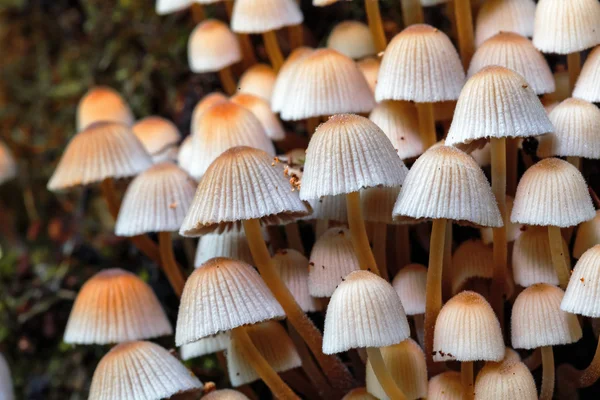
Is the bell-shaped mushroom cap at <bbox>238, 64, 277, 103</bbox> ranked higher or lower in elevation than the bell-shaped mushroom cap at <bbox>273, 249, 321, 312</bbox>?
higher

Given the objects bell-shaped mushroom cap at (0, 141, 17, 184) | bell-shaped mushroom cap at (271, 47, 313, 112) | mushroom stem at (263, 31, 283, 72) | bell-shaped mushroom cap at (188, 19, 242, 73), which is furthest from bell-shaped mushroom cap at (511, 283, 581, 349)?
bell-shaped mushroom cap at (0, 141, 17, 184)

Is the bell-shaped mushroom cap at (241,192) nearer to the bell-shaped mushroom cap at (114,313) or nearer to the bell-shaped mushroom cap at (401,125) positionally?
the bell-shaped mushroom cap at (401,125)

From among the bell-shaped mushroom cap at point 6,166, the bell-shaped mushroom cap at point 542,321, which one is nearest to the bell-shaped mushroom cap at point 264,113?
the bell-shaped mushroom cap at point 542,321

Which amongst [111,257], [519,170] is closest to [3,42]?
[111,257]

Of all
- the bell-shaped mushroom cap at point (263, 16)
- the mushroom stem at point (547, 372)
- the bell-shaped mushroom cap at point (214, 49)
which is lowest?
the mushroom stem at point (547, 372)

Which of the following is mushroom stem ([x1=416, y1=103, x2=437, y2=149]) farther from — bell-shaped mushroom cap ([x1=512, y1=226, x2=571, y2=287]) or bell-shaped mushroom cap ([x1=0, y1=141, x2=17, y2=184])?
bell-shaped mushroom cap ([x1=0, y1=141, x2=17, y2=184])

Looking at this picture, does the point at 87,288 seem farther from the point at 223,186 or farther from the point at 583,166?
the point at 583,166

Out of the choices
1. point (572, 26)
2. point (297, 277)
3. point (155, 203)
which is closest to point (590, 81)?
point (572, 26)
